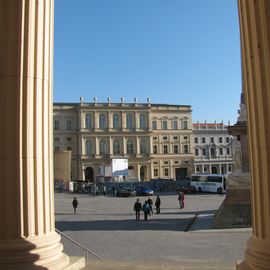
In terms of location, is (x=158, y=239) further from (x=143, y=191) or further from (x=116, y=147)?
(x=116, y=147)

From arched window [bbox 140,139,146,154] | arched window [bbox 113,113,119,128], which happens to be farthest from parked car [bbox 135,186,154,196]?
arched window [bbox 113,113,119,128]

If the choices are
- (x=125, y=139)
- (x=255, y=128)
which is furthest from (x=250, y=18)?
(x=125, y=139)

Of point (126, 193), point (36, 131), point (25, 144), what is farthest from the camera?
point (126, 193)

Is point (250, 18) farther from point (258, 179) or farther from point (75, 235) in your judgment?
point (75, 235)

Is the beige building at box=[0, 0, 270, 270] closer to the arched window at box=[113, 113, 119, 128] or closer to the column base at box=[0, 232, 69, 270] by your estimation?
the column base at box=[0, 232, 69, 270]

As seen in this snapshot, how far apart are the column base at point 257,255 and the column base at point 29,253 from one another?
2.37 metres

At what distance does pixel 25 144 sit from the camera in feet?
18.1

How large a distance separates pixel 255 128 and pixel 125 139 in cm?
8934

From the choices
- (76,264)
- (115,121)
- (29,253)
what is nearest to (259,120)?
(29,253)

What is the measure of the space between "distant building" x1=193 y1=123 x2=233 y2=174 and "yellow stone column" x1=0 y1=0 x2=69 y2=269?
3761 inches

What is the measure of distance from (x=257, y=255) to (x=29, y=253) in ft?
8.74

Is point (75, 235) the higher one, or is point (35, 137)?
point (35, 137)

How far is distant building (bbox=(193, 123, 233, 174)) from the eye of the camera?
101250 mm

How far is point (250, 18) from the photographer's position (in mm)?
5035
